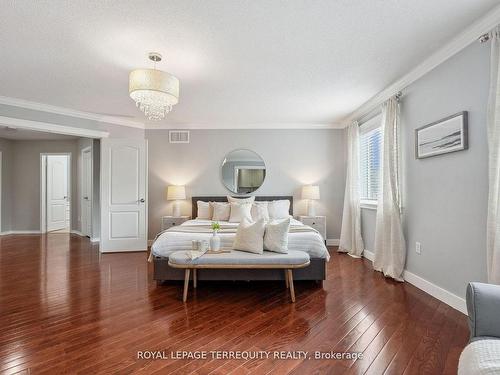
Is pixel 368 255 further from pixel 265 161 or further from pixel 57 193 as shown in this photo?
pixel 57 193

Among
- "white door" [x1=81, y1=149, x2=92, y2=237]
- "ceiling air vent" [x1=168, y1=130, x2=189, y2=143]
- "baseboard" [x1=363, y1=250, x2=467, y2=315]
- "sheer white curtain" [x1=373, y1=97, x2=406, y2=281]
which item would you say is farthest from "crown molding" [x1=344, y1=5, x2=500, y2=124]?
"white door" [x1=81, y1=149, x2=92, y2=237]

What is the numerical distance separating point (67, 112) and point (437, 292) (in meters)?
6.00

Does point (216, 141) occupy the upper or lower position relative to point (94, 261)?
upper

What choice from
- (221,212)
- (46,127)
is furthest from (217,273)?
(46,127)

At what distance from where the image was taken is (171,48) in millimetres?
2512

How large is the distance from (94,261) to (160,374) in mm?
3255

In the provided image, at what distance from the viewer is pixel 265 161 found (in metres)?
5.42

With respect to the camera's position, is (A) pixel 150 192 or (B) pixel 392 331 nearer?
(B) pixel 392 331

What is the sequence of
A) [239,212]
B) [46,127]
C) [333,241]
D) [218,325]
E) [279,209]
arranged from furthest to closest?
[333,241] → [279,209] → [239,212] → [46,127] → [218,325]

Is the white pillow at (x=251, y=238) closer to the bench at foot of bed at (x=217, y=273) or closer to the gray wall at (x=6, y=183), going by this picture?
the bench at foot of bed at (x=217, y=273)

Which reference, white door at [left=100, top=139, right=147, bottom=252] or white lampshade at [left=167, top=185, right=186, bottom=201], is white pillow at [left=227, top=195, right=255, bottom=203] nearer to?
white lampshade at [left=167, top=185, right=186, bottom=201]

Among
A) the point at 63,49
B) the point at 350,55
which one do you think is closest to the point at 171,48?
the point at 63,49

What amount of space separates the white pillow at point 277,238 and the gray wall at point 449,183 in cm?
160

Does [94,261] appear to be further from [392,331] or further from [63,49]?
[392,331]
